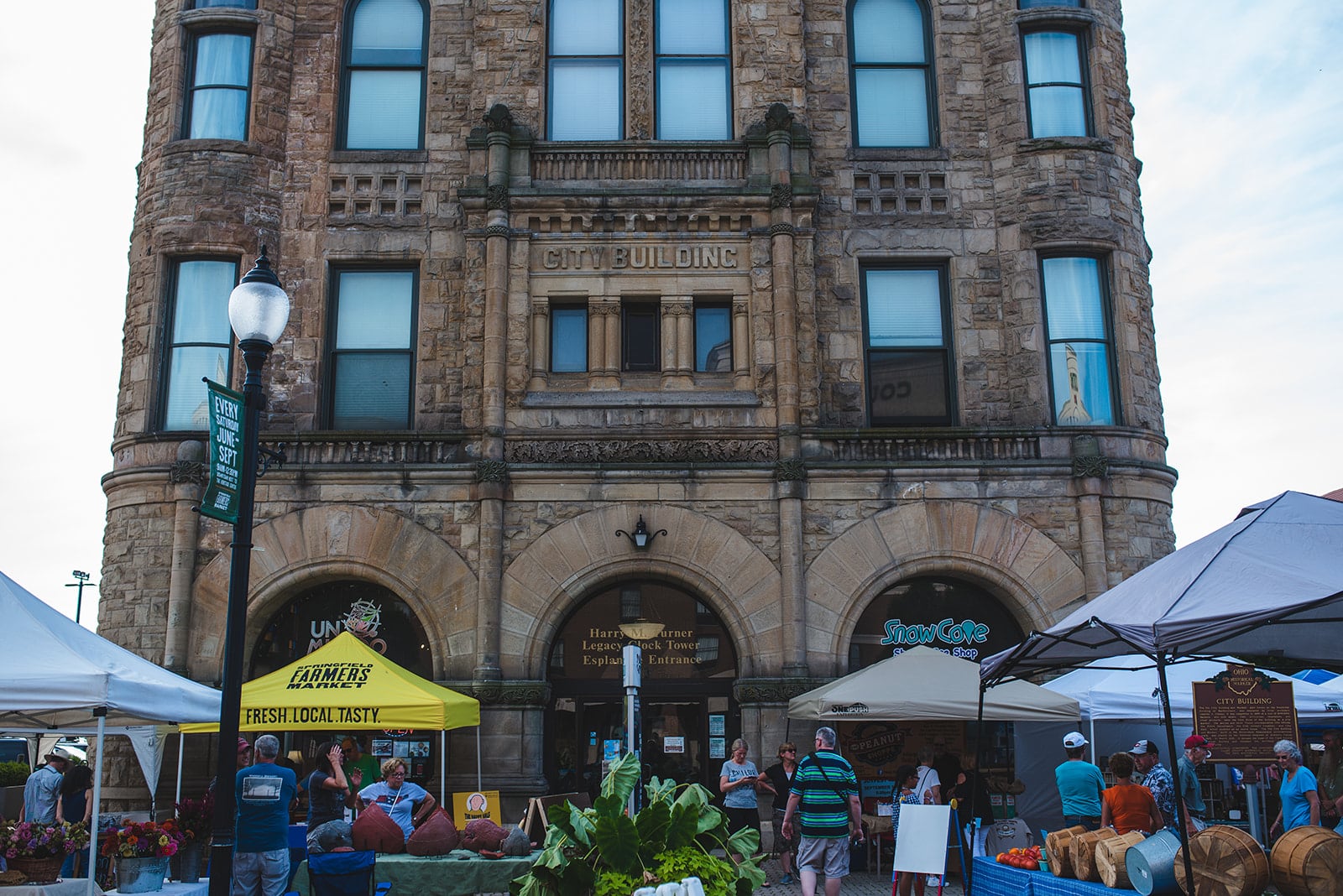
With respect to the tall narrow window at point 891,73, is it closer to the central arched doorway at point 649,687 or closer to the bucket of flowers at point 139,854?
the central arched doorway at point 649,687

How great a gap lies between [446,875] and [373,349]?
30.1 ft

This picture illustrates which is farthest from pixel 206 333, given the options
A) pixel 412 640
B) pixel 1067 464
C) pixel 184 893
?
pixel 1067 464

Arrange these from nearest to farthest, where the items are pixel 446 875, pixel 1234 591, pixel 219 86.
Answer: pixel 1234 591, pixel 446 875, pixel 219 86

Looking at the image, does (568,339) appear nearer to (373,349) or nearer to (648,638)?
(373,349)

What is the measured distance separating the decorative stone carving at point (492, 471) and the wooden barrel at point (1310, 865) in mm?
10891

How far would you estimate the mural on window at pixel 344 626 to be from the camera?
16.7 meters

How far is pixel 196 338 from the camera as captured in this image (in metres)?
17.5

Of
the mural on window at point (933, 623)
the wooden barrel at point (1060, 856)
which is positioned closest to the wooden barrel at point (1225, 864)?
the wooden barrel at point (1060, 856)

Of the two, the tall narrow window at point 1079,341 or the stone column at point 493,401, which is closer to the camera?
the stone column at point 493,401

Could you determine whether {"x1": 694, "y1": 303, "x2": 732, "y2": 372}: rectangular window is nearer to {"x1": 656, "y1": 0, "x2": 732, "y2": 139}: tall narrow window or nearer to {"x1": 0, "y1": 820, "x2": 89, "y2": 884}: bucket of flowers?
{"x1": 656, "y1": 0, "x2": 732, "y2": 139}: tall narrow window

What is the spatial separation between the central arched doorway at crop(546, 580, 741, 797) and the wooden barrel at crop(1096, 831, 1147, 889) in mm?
8171

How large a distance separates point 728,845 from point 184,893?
4.90 metres

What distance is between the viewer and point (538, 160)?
58.9ft

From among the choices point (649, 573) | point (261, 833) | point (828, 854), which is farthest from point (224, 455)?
point (649, 573)
